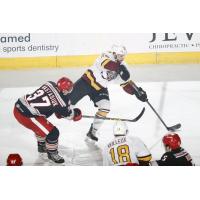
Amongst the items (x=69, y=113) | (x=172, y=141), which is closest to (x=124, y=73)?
(x=69, y=113)

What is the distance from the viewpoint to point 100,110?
141 inches

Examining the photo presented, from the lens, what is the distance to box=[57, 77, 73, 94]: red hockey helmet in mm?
3564

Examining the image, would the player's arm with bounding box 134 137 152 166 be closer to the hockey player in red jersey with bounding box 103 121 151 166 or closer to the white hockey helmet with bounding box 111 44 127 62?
the hockey player in red jersey with bounding box 103 121 151 166

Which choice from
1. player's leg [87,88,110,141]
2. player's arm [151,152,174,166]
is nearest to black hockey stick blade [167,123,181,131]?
player's arm [151,152,174,166]

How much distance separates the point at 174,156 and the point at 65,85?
100cm

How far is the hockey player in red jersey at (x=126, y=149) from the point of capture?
3568 millimetres

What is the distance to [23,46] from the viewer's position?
358 centimetres

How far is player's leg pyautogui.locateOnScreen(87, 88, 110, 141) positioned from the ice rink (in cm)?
4

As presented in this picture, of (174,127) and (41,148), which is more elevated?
(174,127)

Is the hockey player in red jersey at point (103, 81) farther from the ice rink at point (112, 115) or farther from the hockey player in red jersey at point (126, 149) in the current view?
the hockey player in red jersey at point (126, 149)

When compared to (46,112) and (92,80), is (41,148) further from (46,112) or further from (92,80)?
(92,80)

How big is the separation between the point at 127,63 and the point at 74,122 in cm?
61

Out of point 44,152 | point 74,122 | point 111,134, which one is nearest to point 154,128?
point 111,134

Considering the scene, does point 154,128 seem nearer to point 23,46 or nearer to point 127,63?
point 127,63
